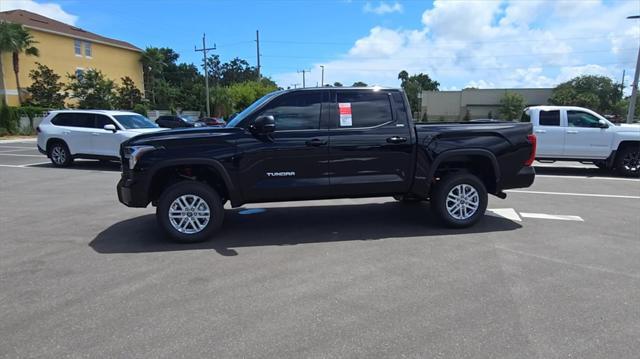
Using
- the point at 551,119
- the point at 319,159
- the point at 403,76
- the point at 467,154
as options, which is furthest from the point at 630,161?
the point at 403,76

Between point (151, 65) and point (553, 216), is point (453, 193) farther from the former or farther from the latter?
point (151, 65)

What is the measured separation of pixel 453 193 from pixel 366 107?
1.73 meters

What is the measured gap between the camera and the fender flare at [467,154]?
629 centimetres

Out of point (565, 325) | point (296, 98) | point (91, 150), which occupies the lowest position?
point (565, 325)

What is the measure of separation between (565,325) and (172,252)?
413 centimetres

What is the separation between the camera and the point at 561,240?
19.4 feet

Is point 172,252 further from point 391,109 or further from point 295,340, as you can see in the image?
point 391,109

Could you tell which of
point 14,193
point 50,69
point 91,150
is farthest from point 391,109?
point 50,69

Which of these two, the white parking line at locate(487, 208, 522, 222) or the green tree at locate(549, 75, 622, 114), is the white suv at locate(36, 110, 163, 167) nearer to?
the white parking line at locate(487, 208, 522, 222)

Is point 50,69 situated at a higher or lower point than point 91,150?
higher

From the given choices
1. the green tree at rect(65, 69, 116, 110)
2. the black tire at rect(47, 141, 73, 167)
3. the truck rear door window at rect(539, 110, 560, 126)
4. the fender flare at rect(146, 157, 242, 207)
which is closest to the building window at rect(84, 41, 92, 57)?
the green tree at rect(65, 69, 116, 110)

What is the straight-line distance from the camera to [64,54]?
44.2 metres

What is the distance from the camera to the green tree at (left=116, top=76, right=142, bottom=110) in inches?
1868

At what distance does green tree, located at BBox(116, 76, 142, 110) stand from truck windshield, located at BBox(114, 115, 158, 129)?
35.6m
